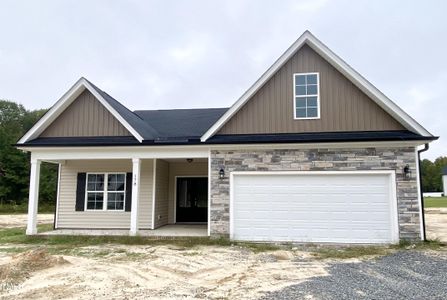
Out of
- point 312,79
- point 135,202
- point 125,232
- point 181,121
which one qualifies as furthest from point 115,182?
point 312,79

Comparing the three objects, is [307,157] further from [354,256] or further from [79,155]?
[79,155]

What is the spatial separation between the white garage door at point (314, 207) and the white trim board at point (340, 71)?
162cm

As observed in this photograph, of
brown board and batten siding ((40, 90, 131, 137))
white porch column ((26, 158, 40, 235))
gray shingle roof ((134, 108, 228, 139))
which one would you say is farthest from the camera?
gray shingle roof ((134, 108, 228, 139))

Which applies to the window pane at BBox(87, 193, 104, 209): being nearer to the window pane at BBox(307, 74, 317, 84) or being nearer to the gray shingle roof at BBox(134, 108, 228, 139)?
the gray shingle roof at BBox(134, 108, 228, 139)

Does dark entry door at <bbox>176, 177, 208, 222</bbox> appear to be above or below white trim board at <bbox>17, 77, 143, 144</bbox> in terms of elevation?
below

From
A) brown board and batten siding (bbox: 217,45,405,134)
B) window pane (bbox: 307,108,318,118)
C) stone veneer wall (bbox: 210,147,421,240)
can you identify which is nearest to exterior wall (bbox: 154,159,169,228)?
stone veneer wall (bbox: 210,147,421,240)

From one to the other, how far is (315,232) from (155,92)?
94.1 feet

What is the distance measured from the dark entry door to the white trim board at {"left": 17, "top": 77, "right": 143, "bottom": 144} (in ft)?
13.2

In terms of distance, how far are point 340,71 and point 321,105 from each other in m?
1.17

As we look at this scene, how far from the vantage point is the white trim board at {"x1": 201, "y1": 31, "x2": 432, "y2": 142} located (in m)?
9.92

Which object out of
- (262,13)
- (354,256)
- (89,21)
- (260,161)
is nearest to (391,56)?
(262,13)

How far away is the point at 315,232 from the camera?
32.8 feet

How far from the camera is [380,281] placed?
19.9 feet

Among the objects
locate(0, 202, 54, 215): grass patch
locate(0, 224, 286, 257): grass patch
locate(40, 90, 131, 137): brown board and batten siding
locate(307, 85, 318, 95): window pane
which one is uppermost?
locate(307, 85, 318, 95): window pane
